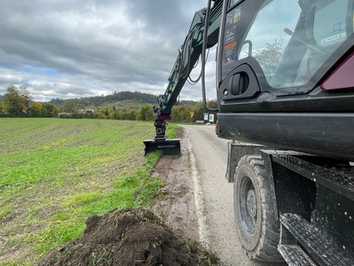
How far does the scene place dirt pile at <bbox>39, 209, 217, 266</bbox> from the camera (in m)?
2.85

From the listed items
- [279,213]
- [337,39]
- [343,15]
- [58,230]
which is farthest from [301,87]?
[58,230]

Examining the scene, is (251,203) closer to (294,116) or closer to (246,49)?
(246,49)

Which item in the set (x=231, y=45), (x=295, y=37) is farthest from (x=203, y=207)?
(x=295, y=37)

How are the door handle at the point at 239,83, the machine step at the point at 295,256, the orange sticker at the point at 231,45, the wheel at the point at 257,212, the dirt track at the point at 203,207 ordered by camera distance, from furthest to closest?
the dirt track at the point at 203,207 → the orange sticker at the point at 231,45 → the wheel at the point at 257,212 → the door handle at the point at 239,83 → the machine step at the point at 295,256

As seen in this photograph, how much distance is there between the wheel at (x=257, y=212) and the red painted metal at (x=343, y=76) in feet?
4.83

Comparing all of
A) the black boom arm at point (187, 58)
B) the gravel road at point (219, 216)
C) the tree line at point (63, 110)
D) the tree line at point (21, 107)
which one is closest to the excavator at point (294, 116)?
the gravel road at point (219, 216)

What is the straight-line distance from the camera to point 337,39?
1681mm

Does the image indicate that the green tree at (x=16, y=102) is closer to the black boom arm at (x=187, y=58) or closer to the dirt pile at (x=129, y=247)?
the black boom arm at (x=187, y=58)

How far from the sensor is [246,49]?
2.74 m

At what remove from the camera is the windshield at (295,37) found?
172 centimetres

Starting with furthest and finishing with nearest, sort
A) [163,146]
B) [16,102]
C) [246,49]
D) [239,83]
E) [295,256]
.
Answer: [16,102]
[163,146]
[246,49]
[239,83]
[295,256]

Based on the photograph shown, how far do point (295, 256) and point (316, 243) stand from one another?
192 mm

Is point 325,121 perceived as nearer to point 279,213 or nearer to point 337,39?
point 337,39

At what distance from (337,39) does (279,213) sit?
1632 millimetres
